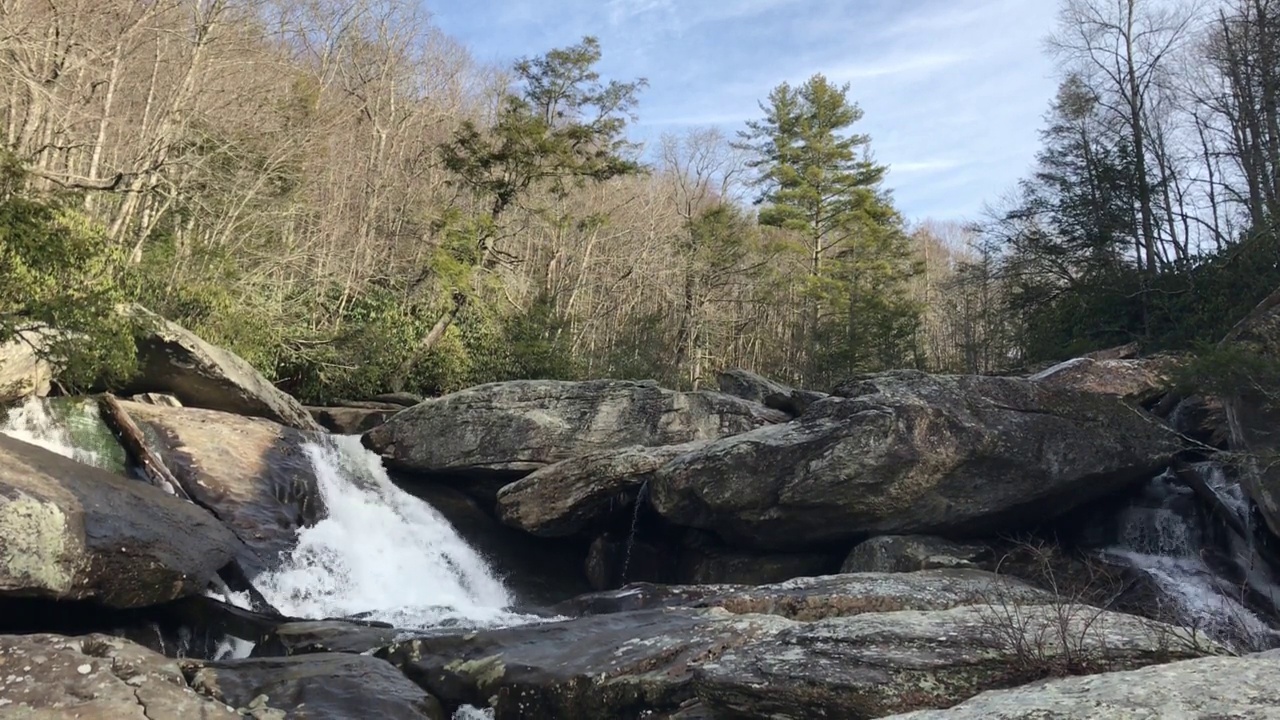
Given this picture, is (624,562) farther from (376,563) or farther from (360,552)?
(360,552)

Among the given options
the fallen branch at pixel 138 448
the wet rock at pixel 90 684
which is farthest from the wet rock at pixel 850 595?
the fallen branch at pixel 138 448

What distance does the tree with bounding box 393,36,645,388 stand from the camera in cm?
2117

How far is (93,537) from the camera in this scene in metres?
7.79

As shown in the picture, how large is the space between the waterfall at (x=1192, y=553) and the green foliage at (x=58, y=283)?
484 inches

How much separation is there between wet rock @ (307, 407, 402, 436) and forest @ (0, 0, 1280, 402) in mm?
1591

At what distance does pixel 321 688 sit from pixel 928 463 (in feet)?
24.3

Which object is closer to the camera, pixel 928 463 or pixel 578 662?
pixel 578 662

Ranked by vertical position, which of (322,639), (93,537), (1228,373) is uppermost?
(1228,373)

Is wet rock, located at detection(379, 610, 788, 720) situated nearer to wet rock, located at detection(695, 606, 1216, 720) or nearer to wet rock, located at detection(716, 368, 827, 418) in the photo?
wet rock, located at detection(695, 606, 1216, 720)

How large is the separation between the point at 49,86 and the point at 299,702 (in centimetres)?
1051

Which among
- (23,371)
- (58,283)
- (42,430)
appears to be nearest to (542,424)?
(42,430)

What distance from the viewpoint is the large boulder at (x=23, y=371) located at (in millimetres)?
10836

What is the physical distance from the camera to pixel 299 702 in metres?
5.96

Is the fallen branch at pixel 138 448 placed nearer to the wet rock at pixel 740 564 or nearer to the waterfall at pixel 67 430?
the waterfall at pixel 67 430
